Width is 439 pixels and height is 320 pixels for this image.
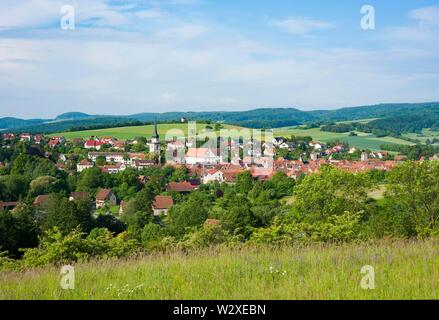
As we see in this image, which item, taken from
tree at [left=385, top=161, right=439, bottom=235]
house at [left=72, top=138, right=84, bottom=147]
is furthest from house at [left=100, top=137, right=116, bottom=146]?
tree at [left=385, top=161, right=439, bottom=235]

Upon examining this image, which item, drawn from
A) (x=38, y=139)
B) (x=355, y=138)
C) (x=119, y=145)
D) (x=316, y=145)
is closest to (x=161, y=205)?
(x=316, y=145)

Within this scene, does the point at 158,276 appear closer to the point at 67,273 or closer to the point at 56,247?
the point at 67,273

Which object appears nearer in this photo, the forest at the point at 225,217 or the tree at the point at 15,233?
the forest at the point at 225,217

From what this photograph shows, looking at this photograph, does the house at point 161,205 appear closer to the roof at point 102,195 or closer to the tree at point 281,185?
the roof at point 102,195

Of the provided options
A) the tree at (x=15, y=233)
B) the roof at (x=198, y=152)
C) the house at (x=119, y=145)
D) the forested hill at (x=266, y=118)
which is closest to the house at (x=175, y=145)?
the roof at (x=198, y=152)

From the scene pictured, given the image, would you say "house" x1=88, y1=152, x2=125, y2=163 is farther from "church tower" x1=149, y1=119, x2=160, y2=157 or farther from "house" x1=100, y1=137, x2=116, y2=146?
"house" x1=100, y1=137, x2=116, y2=146
